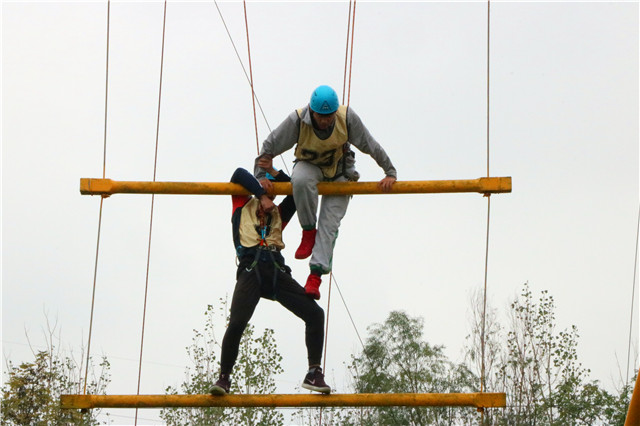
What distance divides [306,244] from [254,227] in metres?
0.44

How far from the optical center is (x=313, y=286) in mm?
8227

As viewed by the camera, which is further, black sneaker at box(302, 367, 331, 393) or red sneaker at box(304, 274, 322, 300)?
red sneaker at box(304, 274, 322, 300)

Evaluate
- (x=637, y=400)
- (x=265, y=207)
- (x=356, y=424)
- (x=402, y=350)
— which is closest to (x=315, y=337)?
(x=265, y=207)

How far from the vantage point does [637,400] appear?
169 inches

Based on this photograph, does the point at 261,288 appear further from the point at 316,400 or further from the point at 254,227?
the point at 316,400

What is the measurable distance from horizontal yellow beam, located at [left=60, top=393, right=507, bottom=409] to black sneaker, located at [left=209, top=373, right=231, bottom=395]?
1.7 inches

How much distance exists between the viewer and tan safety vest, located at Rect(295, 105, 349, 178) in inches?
324

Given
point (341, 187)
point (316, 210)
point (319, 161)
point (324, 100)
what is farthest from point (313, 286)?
point (324, 100)

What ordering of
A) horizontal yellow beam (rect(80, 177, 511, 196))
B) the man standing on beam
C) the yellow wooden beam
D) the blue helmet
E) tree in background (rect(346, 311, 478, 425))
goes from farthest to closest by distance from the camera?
tree in background (rect(346, 311, 478, 425)) → horizontal yellow beam (rect(80, 177, 511, 196)) → the man standing on beam → the blue helmet → the yellow wooden beam

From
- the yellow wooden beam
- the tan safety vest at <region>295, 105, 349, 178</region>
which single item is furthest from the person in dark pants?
the yellow wooden beam

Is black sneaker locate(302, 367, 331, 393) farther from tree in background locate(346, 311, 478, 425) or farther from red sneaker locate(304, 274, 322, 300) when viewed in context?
tree in background locate(346, 311, 478, 425)

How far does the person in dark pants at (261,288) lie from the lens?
8164mm

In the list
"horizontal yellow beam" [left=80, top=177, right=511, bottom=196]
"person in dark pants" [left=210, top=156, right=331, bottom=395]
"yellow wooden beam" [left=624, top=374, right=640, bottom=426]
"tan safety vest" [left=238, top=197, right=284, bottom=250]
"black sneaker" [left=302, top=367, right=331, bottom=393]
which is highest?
"horizontal yellow beam" [left=80, top=177, right=511, bottom=196]

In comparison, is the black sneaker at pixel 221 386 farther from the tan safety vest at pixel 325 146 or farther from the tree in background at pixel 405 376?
the tree in background at pixel 405 376
